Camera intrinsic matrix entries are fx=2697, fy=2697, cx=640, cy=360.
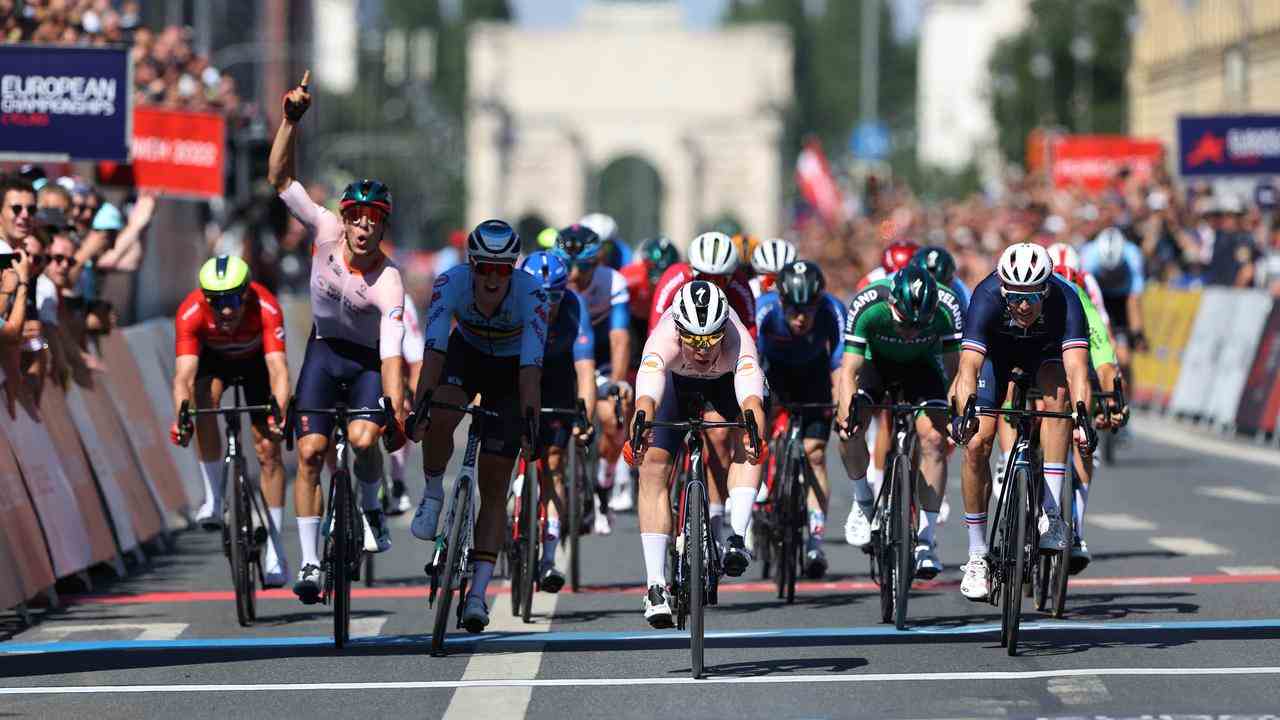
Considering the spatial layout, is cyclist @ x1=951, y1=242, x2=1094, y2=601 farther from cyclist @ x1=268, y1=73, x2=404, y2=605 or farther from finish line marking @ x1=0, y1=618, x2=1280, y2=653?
cyclist @ x1=268, y1=73, x2=404, y2=605

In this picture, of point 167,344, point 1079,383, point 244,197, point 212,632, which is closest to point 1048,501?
point 1079,383

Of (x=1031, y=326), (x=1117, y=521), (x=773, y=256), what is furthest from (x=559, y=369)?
(x=1117, y=521)

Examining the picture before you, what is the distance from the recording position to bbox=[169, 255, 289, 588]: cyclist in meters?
12.8

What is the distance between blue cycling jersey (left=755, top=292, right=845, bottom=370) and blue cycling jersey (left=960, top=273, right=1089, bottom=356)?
214 centimetres

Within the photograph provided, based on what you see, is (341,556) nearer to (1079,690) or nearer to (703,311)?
(703,311)

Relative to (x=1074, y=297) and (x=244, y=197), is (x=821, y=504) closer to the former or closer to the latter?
(x=1074, y=297)

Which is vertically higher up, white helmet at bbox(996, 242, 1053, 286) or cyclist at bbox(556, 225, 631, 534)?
white helmet at bbox(996, 242, 1053, 286)

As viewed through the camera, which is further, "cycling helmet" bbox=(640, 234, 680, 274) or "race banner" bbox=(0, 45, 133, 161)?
"race banner" bbox=(0, 45, 133, 161)

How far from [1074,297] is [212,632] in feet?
13.9

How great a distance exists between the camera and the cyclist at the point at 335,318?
12406 mm

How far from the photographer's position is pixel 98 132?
1847cm

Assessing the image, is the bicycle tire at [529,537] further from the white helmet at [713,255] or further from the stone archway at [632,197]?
the stone archway at [632,197]

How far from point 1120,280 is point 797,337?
26.5 ft

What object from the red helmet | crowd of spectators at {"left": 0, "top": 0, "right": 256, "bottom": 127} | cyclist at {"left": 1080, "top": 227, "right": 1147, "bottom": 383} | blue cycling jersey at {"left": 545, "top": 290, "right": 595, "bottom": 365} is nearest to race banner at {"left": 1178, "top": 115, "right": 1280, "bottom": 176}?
cyclist at {"left": 1080, "top": 227, "right": 1147, "bottom": 383}
